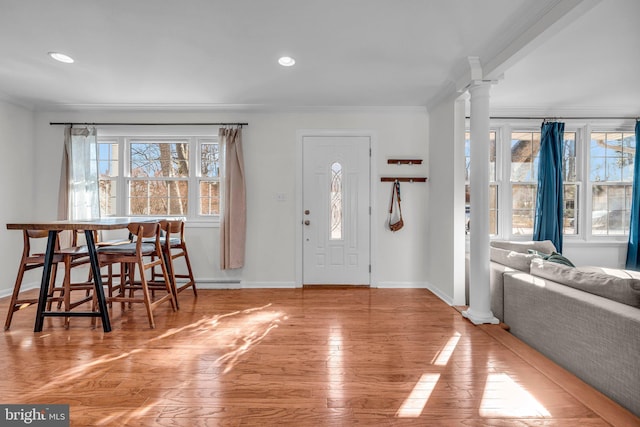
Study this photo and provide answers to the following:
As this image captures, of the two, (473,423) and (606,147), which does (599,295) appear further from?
(606,147)

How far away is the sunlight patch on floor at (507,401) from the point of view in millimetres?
1562

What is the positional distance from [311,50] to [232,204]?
208cm

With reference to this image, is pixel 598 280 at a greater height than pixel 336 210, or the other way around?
pixel 336 210

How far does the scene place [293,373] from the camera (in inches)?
75.9

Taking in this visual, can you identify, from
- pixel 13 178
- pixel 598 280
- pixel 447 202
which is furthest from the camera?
pixel 13 178

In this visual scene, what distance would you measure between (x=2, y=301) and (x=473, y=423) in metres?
4.73

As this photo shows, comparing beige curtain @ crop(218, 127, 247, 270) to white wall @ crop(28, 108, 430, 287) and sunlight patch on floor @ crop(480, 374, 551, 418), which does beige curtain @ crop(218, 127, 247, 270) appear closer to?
white wall @ crop(28, 108, 430, 287)

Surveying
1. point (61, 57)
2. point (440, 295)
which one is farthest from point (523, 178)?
point (61, 57)

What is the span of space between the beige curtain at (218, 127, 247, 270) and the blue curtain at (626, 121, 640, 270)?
16.6 ft

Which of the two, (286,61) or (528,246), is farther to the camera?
(528,246)

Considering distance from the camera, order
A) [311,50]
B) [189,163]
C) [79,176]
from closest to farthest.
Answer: [311,50]
[79,176]
[189,163]

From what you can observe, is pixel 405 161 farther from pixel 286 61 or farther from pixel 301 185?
pixel 286 61

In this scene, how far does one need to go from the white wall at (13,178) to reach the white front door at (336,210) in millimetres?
3563

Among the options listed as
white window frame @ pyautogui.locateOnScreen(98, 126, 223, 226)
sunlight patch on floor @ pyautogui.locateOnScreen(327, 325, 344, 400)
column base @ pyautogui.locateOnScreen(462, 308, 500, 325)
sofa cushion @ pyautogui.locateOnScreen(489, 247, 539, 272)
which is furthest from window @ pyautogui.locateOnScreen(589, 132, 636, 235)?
white window frame @ pyautogui.locateOnScreen(98, 126, 223, 226)
